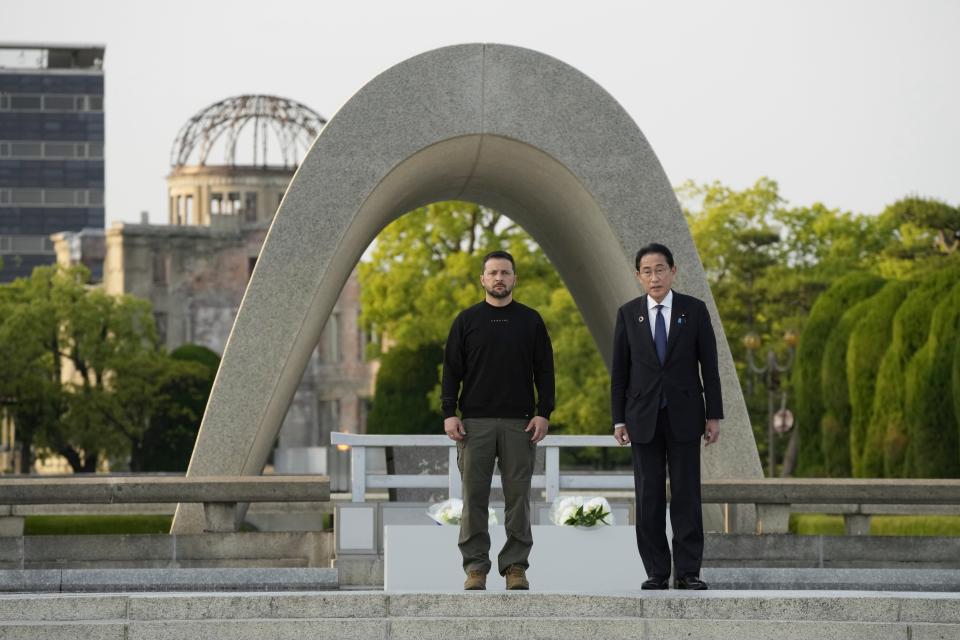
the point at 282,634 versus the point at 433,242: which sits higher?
the point at 433,242

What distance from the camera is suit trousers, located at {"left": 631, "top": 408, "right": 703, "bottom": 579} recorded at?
30.3 feet

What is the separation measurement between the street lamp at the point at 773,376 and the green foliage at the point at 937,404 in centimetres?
1006

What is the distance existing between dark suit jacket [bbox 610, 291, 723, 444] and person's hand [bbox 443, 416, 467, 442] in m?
0.84

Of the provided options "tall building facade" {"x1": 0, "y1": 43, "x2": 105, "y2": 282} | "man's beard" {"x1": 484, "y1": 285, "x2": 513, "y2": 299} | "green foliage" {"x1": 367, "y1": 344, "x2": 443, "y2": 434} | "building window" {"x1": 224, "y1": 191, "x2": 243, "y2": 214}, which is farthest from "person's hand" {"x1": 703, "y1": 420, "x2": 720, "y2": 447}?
"tall building facade" {"x1": 0, "y1": 43, "x2": 105, "y2": 282}

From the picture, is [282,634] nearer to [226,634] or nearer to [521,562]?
[226,634]

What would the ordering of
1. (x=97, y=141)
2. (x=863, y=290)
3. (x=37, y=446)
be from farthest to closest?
(x=97, y=141)
(x=37, y=446)
(x=863, y=290)

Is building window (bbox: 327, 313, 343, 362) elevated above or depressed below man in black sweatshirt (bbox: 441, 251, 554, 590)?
above

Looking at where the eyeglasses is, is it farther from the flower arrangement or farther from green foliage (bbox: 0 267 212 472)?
green foliage (bbox: 0 267 212 472)

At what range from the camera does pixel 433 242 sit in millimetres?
42156

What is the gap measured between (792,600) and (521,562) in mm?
1549

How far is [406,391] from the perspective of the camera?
4844 centimetres

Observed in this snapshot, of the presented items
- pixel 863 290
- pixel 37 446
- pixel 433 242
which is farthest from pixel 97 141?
pixel 863 290

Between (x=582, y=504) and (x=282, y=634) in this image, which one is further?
(x=582, y=504)

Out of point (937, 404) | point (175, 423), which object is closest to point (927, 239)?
point (937, 404)
